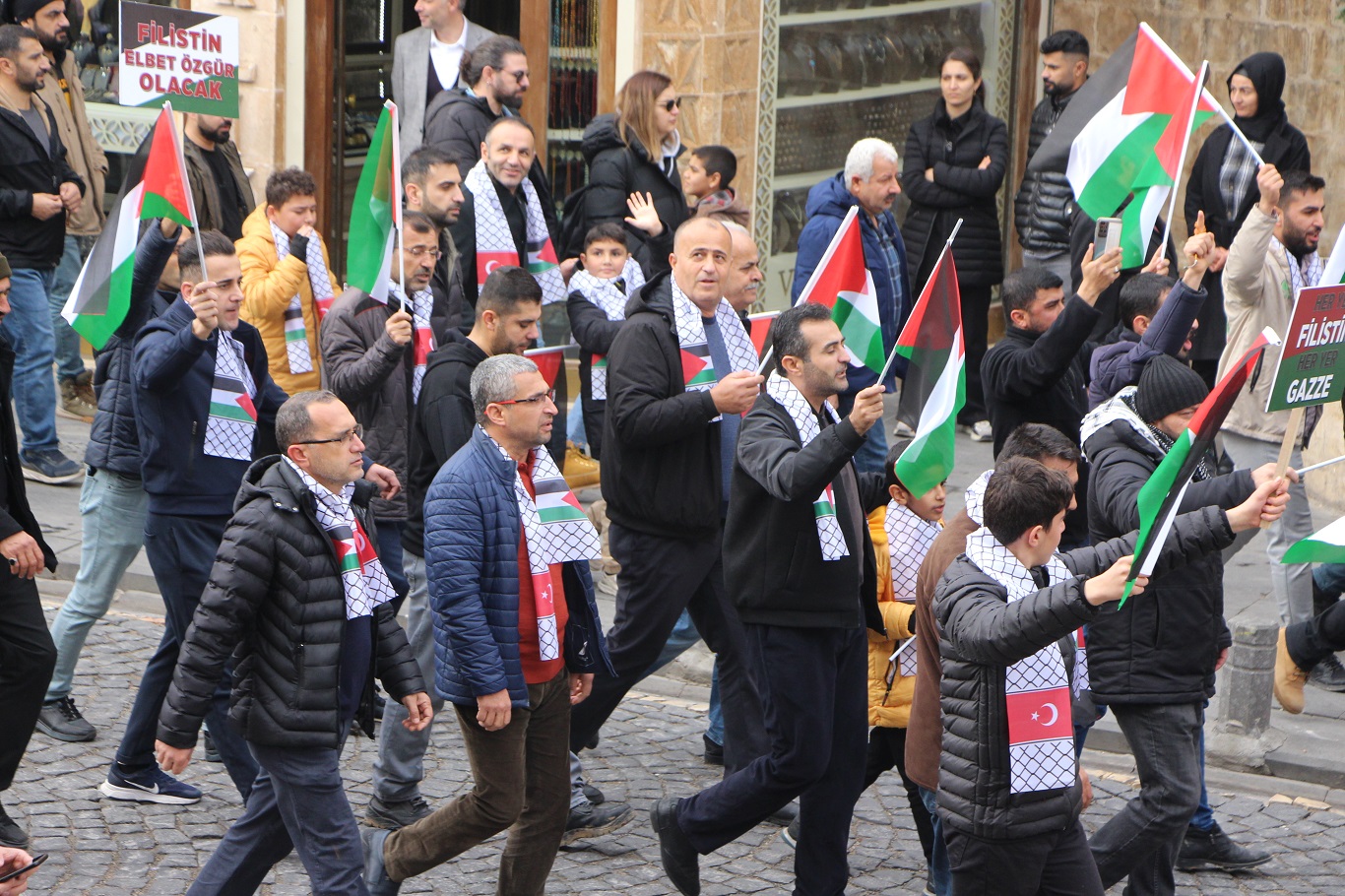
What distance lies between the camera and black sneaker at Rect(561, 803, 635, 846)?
6828mm

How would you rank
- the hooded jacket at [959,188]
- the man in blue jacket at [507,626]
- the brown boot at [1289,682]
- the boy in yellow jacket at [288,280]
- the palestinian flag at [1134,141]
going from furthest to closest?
1. the hooded jacket at [959,188]
2. the boy in yellow jacket at [288,280]
3. the brown boot at [1289,682]
4. the palestinian flag at [1134,141]
5. the man in blue jacket at [507,626]

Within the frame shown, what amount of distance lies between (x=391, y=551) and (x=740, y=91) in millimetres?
5349

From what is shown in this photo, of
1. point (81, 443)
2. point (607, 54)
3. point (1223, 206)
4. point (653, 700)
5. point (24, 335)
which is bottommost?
point (653, 700)

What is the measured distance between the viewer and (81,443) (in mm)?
11609

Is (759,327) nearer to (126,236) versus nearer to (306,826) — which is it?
(126,236)

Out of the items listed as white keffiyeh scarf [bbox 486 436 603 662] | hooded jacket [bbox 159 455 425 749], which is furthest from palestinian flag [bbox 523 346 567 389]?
hooded jacket [bbox 159 455 425 749]

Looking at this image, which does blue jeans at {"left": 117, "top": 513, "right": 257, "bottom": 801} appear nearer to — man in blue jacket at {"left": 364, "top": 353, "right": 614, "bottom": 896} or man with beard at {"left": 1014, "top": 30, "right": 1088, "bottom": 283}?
man in blue jacket at {"left": 364, "top": 353, "right": 614, "bottom": 896}

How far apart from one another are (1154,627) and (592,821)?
2167 millimetres

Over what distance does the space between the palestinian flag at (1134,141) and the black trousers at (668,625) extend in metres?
2.04

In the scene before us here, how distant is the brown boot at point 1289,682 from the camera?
7.61m

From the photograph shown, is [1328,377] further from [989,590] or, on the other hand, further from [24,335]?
[24,335]

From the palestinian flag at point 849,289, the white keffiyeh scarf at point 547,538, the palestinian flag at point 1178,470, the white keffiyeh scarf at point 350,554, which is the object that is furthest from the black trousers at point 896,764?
the white keffiyeh scarf at point 350,554

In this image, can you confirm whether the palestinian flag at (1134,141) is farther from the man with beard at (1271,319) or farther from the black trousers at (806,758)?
the black trousers at (806,758)

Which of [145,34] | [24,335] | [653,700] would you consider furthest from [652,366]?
[24,335]
